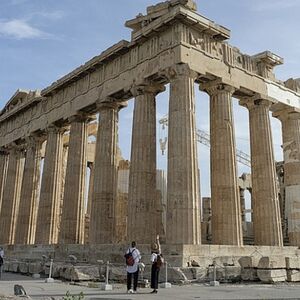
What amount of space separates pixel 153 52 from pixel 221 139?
6297 millimetres

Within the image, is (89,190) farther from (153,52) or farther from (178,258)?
(178,258)

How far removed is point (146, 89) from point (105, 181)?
623cm

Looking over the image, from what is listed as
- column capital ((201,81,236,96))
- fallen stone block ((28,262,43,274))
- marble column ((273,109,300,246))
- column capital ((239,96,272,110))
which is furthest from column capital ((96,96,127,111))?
marble column ((273,109,300,246))

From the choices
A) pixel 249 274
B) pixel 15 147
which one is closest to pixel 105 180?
pixel 249 274

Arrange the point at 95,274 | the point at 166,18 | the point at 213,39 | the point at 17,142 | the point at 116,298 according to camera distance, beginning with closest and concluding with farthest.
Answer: the point at 116,298
the point at 95,274
the point at 166,18
the point at 213,39
the point at 17,142

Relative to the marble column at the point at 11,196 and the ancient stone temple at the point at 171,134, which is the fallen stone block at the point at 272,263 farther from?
the marble column at the point at 11,196

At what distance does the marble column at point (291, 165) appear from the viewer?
29594 millimetres

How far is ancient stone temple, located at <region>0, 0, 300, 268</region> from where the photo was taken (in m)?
21.7

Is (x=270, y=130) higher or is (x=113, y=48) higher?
(x=113, y=48)

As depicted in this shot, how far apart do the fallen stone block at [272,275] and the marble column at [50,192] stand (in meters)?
18.2

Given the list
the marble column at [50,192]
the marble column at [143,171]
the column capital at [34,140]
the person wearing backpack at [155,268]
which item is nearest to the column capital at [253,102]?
the marble column at [143,171]

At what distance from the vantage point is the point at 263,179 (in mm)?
26297

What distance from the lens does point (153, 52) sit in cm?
2417

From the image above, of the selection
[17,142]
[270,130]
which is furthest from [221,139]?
[17,142]
